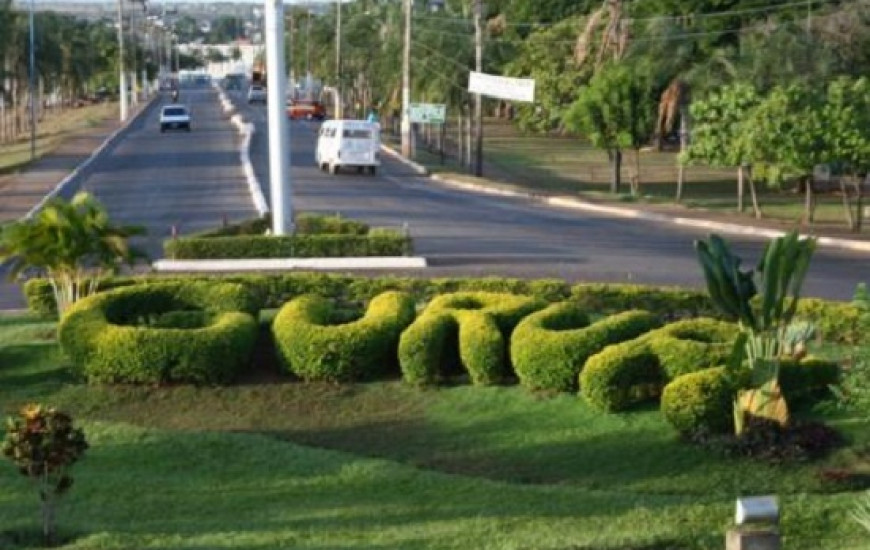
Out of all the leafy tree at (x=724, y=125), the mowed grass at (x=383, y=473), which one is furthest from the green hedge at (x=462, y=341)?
the leafy tree at (x=724, y=125)

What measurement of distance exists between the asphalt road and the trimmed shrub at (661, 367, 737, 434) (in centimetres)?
875

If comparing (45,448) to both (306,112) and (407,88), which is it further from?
(306,112)

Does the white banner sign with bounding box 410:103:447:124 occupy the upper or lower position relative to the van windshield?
upper

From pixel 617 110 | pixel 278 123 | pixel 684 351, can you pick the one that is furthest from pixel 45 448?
pixel 617 110

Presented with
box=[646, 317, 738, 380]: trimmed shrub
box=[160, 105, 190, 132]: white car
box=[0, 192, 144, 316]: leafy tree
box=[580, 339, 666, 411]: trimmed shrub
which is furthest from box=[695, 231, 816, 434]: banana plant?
box=[160, 105, 190, 132]: white car

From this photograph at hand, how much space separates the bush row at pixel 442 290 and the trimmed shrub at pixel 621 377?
336 cm

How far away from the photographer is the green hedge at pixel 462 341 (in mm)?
16625

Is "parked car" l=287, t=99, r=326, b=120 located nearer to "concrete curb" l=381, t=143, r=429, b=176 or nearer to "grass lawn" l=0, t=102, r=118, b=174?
"grass lawn" l=0, t=102, r=118, b=174

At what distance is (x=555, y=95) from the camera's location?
55000mm

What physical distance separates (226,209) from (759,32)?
1755 cm

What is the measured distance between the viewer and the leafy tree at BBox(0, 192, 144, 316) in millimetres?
18297

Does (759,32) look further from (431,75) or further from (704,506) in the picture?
(704,506)

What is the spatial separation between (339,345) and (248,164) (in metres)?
35.6

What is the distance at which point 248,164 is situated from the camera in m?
52.1
